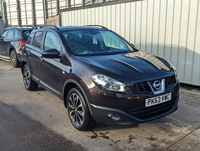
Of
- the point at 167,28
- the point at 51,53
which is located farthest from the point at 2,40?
the point at 167,28

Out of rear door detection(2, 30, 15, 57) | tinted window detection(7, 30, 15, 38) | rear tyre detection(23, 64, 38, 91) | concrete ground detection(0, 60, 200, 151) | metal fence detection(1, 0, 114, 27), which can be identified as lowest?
concrete ground detection(0, 60, 200, 151)

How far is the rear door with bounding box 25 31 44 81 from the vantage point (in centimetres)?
469

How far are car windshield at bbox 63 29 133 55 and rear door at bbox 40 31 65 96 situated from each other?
10.7 inches

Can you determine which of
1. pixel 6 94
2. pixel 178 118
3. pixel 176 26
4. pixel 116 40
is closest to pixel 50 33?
pixel 116 40

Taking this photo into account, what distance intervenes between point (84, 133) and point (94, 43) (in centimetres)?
172

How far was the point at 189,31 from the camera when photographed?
5633 millimetres

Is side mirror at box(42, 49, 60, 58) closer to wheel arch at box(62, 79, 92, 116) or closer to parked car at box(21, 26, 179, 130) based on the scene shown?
parked car at box(21, 26, 179, 130)

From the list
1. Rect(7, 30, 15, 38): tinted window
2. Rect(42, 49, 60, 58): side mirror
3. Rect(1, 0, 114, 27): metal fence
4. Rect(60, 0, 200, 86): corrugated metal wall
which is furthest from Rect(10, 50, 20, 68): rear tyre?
Rect(1, 0, 114, 27): metal fence

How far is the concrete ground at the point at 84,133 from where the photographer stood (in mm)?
2943

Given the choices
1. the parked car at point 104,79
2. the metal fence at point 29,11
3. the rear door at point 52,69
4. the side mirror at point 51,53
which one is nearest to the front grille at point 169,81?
the parked car at point 104,79

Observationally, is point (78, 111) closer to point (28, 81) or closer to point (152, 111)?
point (152, 111)

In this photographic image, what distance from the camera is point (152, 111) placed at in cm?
A: 304

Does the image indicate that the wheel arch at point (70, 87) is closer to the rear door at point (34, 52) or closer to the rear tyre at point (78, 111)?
the rear tyre at point (78, 111)

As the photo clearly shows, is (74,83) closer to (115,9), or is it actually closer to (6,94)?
(6,94)
